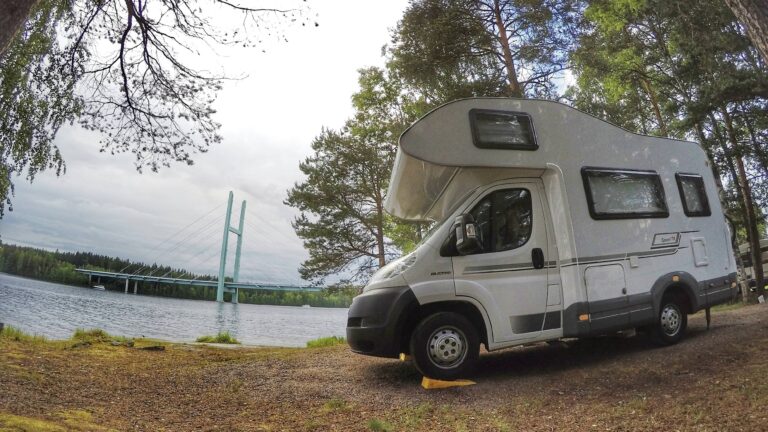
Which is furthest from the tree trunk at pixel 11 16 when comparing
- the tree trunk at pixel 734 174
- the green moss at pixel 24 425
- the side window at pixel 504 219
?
the tree trunk at pixel 734 174

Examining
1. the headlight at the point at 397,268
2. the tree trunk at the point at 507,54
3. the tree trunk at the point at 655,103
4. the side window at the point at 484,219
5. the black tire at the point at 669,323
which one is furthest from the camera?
the tree trunk at the point at 655,103

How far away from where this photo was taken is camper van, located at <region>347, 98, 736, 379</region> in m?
4.91

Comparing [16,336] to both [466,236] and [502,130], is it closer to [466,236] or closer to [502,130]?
[466,236]

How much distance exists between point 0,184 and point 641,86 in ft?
64.8

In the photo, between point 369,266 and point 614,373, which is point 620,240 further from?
point 369,266

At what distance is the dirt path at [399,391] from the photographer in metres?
3.45

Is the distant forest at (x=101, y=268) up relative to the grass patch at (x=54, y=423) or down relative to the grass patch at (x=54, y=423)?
up

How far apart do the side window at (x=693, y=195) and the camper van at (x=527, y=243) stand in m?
0.07

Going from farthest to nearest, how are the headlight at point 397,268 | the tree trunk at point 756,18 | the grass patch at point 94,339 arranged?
the grass patch at point 94,339 < the headlight at point 397,268 < the tree trunk at point 756,18

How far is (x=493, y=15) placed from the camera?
12.7 m

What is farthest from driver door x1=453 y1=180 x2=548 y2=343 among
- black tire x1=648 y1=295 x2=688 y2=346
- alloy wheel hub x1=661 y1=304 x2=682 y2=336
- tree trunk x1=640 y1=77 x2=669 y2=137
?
tree trunk x1=640 y1=77 x2=669 y2=137

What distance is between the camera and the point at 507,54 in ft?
40.5

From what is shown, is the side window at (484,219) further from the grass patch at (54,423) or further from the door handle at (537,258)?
the grass patch at (54,423)

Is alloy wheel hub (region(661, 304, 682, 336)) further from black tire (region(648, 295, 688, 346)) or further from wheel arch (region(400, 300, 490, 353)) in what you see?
wheel arch (region(400, 300, 490, 353))
